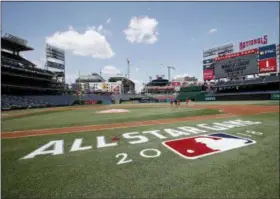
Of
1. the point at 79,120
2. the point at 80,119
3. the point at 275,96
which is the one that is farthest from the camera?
the point at 275,96

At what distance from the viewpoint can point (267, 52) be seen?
4322cm

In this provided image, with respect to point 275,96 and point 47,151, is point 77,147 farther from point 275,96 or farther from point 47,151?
point 275,96

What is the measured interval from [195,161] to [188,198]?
1.78m

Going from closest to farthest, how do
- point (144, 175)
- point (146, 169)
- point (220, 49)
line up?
point (144, 175)
point (146, 169)
point (220, 49)

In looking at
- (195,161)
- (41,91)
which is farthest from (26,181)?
(41,91)

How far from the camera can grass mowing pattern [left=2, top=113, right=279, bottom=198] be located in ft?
11.6

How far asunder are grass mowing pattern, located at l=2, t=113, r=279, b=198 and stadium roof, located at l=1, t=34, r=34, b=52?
60957mm

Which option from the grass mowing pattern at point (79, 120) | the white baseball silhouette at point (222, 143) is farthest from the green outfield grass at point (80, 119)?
the white baseball silhouette at point (222, 143)

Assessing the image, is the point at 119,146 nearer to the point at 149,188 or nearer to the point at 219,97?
the point at 149,188

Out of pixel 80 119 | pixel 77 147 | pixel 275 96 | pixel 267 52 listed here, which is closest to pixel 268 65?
pixel 267 52

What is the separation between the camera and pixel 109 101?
6981 centimetres

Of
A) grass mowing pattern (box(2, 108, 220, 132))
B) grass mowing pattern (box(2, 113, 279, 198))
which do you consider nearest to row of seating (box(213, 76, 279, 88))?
grass mowing pattern (box(2, 108, 220, 132))

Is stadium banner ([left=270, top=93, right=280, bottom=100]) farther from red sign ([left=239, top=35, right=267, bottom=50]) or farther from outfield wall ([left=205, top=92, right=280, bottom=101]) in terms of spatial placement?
red sign ([left=239, top=35, right=267, bottom=50])

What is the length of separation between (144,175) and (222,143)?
12.8 feet
